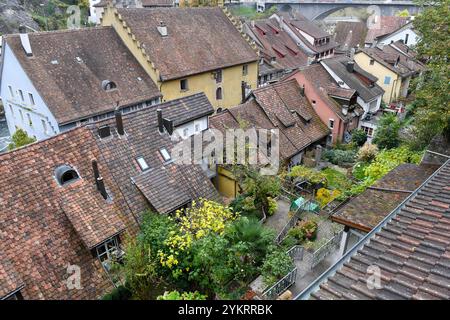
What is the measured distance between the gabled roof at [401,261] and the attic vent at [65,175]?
13.0 metres

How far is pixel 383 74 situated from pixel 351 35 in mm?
30138

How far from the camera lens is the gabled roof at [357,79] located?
3547 centimetres

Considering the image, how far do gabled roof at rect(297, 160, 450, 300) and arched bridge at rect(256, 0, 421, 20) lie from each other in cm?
8191

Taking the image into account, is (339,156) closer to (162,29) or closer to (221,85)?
(221,85)

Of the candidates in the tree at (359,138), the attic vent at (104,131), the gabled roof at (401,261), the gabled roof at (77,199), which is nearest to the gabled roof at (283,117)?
the tree at (359,138)

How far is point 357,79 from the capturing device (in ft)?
123

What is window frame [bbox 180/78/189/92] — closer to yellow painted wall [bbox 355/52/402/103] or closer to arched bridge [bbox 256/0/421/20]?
yellow painted wall [bbox 355/52/402/103]

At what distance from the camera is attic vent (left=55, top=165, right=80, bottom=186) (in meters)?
15.8

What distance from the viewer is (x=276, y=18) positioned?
192 feet

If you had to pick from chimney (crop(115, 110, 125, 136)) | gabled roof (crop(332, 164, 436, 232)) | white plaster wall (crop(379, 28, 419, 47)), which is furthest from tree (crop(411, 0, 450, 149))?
white plaster wall (crop(379, 28, 419, 47))

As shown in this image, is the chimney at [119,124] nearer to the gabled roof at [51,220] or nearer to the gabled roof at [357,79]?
Answer: the gabled roof at [51,220]

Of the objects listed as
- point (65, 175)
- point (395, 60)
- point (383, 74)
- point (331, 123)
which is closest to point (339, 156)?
point (331, 123)

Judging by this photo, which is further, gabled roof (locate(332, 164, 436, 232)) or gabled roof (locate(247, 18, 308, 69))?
gabled roof (locate(247, 18, 308, 69))

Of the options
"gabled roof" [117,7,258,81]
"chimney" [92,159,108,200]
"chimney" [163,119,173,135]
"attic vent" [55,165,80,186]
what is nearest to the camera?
"attic vent" [55,165,80,186]
